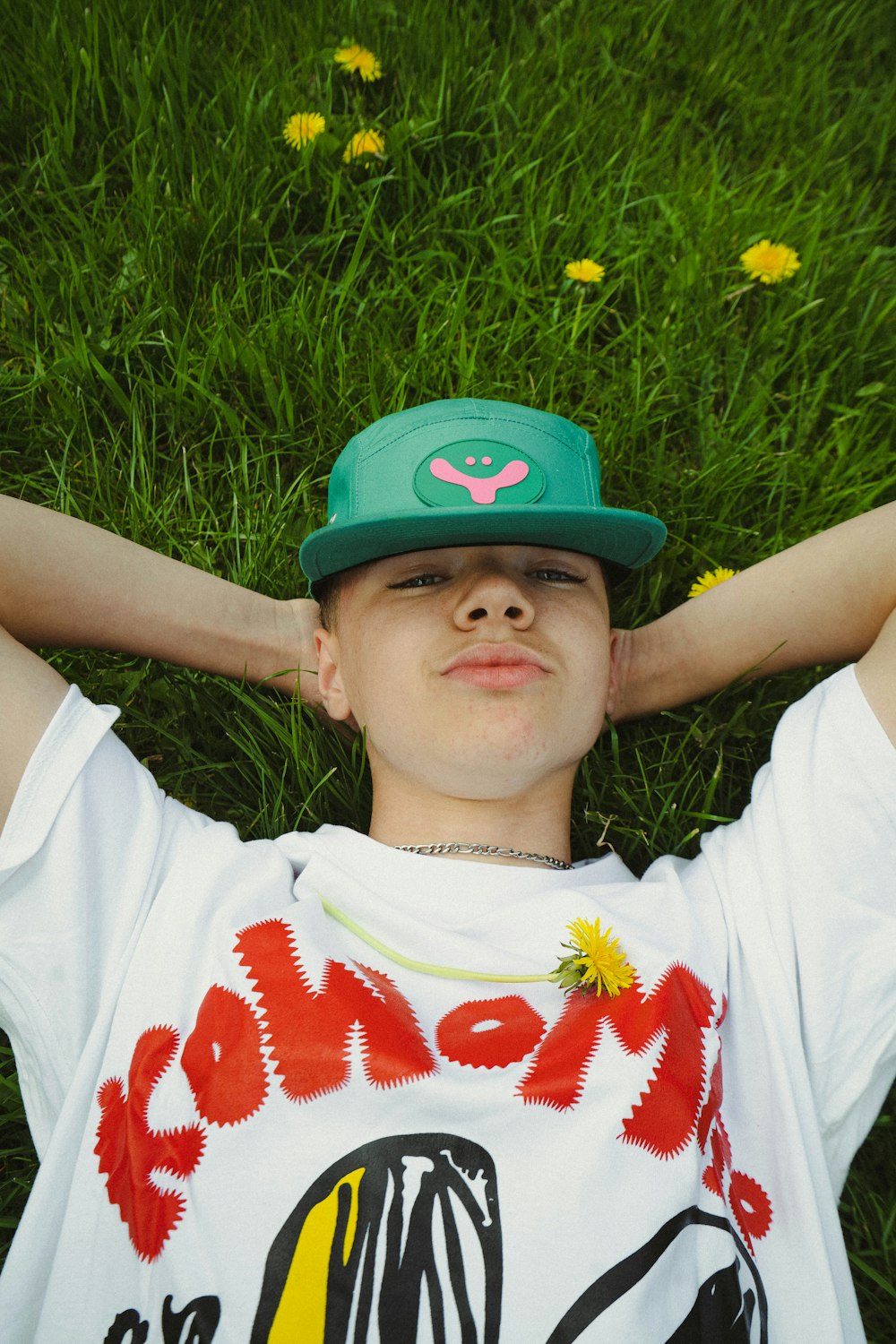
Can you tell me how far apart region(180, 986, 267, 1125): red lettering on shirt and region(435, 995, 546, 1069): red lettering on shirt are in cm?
27

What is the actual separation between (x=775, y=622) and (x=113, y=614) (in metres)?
1.26

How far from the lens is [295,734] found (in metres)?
1.98

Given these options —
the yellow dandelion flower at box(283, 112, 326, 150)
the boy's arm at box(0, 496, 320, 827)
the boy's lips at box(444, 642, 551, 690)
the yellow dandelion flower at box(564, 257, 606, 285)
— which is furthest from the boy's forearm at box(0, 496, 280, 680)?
the yellow dandelion flower at box(283, 112, 326, 150)

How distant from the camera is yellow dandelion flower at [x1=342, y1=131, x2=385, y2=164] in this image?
254 cm

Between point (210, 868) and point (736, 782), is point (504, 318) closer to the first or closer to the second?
point (736, 782)

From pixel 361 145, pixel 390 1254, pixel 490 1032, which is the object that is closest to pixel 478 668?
pixel 490 1032

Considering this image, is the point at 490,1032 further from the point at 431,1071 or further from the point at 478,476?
the point at 478,476

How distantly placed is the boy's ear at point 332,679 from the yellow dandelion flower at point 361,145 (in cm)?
A: 142

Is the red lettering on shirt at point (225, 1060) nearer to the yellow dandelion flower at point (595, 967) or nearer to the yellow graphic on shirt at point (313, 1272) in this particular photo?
the yellow graphic on shirt at point (313, 1272)

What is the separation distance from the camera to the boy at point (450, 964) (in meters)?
1.27

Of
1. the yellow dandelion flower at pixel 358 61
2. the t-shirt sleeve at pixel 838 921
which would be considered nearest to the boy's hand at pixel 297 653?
the t-shirt sleeve at pixel 838 921

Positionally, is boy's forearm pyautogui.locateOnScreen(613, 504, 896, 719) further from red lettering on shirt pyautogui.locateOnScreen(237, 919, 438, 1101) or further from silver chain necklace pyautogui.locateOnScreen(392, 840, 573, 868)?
red lettering on shirt pyautogui.locateOnScreen(237, 919, 438, 1101)

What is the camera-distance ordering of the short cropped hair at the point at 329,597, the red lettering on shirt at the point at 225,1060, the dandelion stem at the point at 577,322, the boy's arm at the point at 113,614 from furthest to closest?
1. the dandelion stem at the point at 577,322
2. the short cropped hair at the point at 329,597
3. the boy's arm at the point at 113,614
4. the red lettering on shirt at the point at 225,1060

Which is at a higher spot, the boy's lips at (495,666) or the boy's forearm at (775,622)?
the boy's forearm at (775,622)
